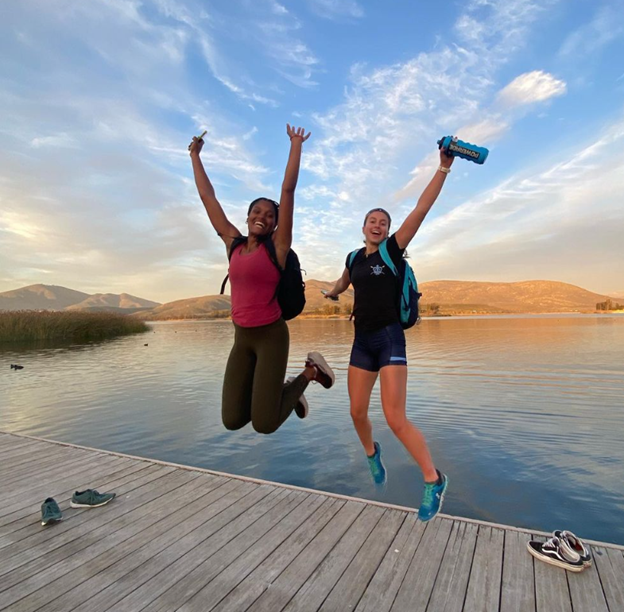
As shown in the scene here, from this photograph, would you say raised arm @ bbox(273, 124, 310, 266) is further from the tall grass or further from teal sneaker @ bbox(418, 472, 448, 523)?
the tall grass

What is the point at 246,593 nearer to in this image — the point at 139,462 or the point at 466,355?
the point at 139,462

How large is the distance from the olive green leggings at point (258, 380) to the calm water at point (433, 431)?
311 centimetres

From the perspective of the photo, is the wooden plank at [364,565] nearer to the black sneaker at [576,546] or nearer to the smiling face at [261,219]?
the black sneaker at [576,546]

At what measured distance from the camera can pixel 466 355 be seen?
23.8 meters

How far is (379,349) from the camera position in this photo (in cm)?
379

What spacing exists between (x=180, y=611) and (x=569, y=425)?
9.95 m

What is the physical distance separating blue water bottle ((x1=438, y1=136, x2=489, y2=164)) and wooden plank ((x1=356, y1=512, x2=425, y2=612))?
3.27m

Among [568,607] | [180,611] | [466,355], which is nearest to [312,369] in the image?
[180,611]

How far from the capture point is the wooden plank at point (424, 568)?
9.38ft

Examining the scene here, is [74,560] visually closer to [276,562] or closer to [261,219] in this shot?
[276,562]

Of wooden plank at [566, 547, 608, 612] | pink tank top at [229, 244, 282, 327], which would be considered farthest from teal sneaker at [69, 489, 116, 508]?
wooden plank at [566, 547, 608, 612]

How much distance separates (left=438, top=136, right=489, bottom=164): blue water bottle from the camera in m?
3.57

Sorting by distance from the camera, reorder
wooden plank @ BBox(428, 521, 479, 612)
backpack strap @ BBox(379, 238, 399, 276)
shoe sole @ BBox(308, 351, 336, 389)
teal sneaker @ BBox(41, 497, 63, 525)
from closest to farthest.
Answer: wooden plank @ BBox(428, 521, 479, 612) < backpack strap @ BBox(379, 238, 399, 276) < teal sneaker @ BBox(41, 497, 63, 525) < shoe sole @ BBox(308, 351, 336, 389)

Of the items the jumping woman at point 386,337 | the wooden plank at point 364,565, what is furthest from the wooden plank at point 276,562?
the jumping woman at point 386,337
